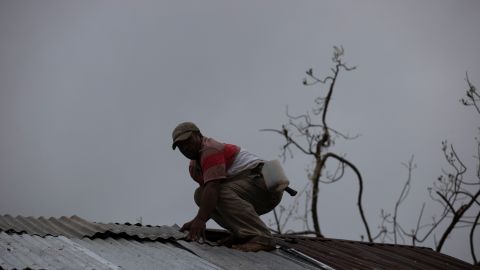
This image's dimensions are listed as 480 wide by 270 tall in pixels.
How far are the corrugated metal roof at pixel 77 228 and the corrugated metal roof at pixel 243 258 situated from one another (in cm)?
32

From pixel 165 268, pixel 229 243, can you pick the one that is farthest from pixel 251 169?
pixel 165 268

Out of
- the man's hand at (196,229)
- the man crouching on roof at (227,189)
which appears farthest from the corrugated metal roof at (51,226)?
the man crouching on roof at (227,189)

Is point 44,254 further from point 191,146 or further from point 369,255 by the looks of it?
point 369,255

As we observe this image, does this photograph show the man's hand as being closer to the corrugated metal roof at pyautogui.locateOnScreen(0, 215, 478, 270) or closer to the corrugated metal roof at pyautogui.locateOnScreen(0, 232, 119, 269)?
the corrugated metal roof at pyautogui.locateOnScreen(0, 215, 478, 270)

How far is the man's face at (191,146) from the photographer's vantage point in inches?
182

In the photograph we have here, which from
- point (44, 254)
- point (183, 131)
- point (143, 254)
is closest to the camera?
point (44, 254)

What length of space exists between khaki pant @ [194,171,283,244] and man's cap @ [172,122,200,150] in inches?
19.8

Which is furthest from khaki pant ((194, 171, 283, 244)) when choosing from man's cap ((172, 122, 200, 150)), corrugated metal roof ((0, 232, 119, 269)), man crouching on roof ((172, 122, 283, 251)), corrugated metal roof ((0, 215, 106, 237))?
corrugated metal roof ((0, 232, 119, 269))

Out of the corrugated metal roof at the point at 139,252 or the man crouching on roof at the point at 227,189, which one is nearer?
the corrugated metal roof at the point at 139,252

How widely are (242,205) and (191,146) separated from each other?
624 mm

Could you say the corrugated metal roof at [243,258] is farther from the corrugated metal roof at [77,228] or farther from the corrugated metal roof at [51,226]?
the corrugated metal roof at [51,226]

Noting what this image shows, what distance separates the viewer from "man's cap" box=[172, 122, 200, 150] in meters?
4.60

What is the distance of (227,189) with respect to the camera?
15.5ft

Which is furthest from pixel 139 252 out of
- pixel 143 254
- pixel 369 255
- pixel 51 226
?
pixel 369 255
